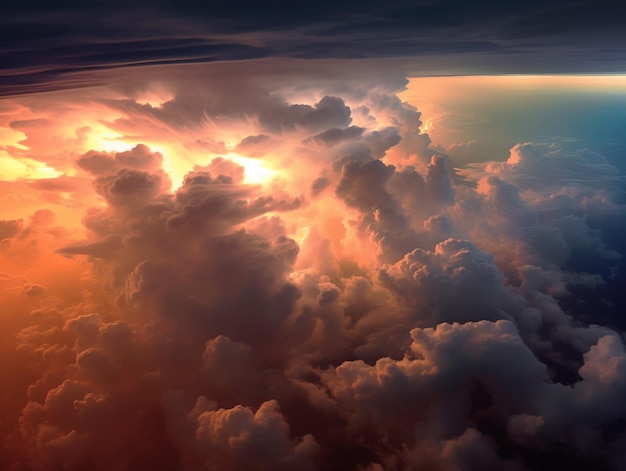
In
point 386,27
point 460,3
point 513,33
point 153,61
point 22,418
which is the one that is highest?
point 153,61

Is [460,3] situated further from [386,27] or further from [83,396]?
[83,396]

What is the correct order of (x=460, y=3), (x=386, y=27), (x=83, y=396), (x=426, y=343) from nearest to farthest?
(x=460, y=3)
(x=386, y=27)
(x=426, y=343)
(x=83, y=396)

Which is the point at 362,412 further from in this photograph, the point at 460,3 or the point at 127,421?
the point at 460,3

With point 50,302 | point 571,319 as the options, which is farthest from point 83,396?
point 571,319

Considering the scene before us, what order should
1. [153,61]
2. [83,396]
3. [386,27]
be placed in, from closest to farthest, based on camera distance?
[386,27]
[153,61]
[83,396]

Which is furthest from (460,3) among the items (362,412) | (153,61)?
(362,412)

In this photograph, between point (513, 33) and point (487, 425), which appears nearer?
point (513, 33)

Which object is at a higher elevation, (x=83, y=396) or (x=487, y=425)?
(x=83, y=396)

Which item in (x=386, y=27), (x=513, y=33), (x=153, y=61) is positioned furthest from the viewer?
(x=153, y=61)

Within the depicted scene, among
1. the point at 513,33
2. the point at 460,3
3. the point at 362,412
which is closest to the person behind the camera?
the point at 460,3
